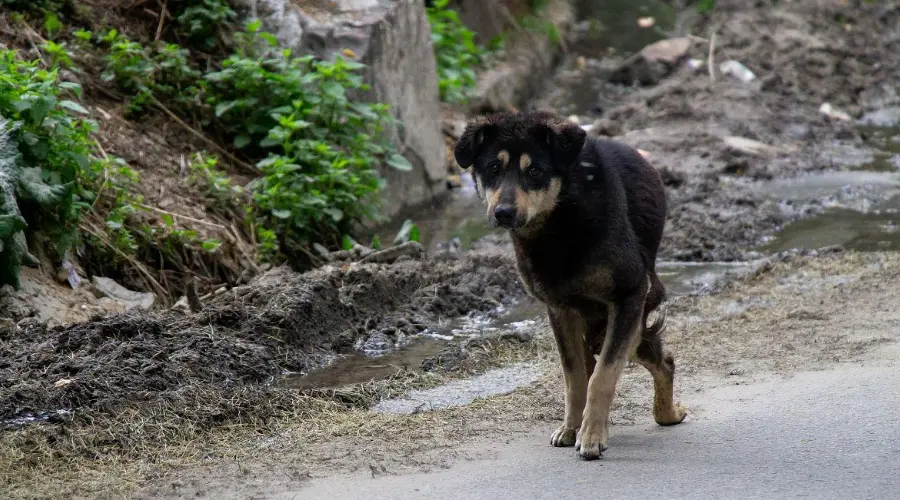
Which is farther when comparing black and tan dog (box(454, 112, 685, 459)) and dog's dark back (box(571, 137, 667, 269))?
dog's dark back (box(571, 137, 667, 269))

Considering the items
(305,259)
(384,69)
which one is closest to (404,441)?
(305,259)

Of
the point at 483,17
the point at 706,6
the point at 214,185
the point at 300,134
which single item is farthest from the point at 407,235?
the point at 706,6

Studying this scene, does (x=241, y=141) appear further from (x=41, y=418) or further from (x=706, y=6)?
(x=706, y=6)

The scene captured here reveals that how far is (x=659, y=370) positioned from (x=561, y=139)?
128cm

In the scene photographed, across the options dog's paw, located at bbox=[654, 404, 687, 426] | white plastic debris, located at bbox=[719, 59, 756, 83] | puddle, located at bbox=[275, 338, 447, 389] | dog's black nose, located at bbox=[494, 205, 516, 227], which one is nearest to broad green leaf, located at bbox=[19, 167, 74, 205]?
puddle, located at bbox=[275, 338, 447, 389]

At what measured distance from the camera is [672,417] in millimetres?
6086

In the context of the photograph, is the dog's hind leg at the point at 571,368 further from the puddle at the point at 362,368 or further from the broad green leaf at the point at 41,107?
the broad green leaf at the point at 41,107

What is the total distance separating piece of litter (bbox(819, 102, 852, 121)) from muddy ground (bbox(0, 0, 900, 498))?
12.6ft

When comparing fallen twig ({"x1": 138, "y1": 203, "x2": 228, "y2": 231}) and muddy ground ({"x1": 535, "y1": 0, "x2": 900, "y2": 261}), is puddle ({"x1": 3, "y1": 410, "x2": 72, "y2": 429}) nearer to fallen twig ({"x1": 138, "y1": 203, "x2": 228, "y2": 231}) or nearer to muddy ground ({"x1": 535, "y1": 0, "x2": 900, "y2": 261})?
fallen twig ({"x1": 138, "y1": 203, "x2": 228, "y2": 231})

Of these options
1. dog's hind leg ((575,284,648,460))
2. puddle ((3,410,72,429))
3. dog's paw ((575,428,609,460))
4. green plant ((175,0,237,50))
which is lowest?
puddle ((3,410,72,429))

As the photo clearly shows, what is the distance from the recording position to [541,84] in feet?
62.6

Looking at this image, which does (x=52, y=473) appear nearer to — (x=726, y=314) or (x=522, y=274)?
(x=522, y=274)

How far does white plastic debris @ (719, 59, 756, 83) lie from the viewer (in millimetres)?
17750

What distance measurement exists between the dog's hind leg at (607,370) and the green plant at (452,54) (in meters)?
8.95
